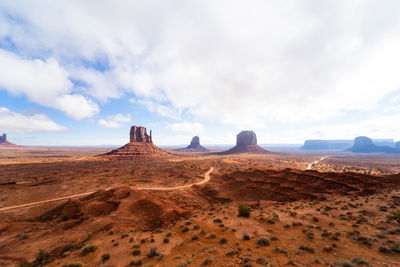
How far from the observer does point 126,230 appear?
14211 millimetres

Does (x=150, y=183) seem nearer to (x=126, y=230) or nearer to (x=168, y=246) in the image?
(x=126, y=230)

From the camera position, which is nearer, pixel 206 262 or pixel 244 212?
pixel 206 262

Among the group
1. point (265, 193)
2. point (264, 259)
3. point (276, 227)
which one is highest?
point (264, 259)

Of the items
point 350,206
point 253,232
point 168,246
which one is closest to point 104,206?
point 168,246

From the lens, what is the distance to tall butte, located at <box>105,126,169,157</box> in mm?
99525

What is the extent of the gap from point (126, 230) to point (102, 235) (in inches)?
76.3

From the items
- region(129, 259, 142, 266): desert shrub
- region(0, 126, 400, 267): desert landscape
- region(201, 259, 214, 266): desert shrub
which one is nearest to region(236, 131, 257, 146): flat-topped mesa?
region(0, 126, 400, 267): desert landscape

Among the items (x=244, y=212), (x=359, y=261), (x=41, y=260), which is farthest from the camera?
(x=244, y=212)

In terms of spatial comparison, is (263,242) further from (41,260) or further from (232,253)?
(41,260)

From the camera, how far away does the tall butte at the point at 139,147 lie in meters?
99.5

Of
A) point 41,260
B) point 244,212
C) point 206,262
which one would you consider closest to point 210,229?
point 244,212

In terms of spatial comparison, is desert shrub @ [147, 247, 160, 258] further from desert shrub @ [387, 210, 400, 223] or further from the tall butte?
the tall butte

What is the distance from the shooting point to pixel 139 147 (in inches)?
4262

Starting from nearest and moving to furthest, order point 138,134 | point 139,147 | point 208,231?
1. point 208,231
2. point 139,147
3. point 138,134
